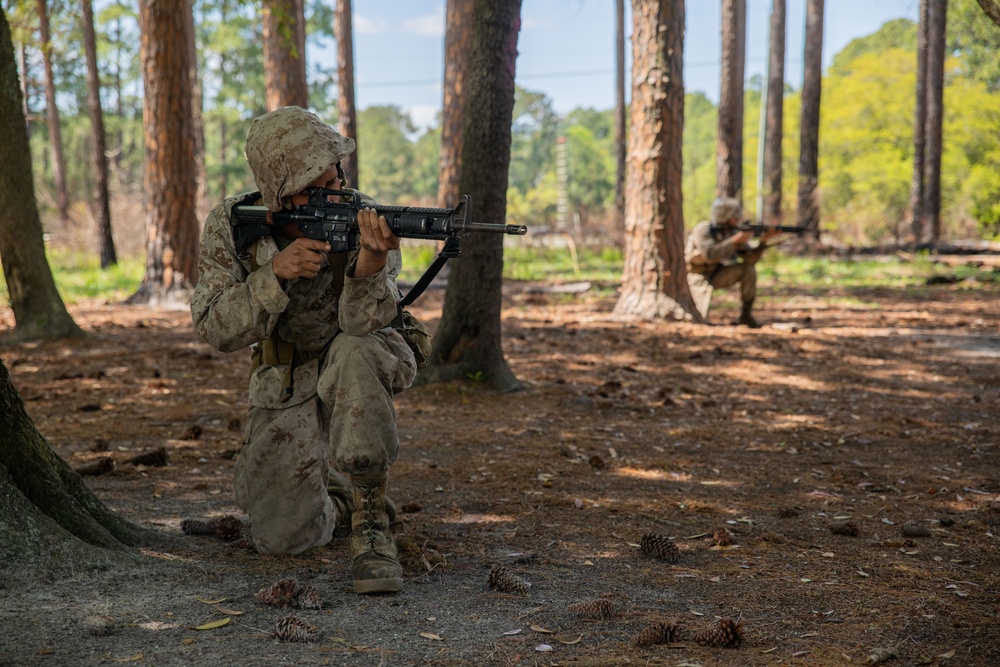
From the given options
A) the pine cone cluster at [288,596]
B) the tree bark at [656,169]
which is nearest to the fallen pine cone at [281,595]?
the pine cone cluster at [288,596]

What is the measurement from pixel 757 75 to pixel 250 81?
75968 millimetres

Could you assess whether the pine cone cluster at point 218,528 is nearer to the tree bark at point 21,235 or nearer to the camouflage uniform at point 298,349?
the camouflage uniform at point 298,349

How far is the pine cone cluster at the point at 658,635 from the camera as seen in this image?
8.68 ft

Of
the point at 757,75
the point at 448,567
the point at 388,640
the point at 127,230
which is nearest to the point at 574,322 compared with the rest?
the point at 448,567

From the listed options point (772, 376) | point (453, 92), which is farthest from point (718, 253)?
point (453, 92)

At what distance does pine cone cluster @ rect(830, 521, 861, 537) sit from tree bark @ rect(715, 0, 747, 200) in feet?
47.9

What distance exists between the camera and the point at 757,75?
10831 cm

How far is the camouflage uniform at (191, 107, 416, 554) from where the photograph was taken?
3.31 metres

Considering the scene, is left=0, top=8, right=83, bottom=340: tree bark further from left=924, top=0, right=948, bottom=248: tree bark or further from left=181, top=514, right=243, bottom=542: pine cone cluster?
left=924, top=0, right=948, bottom=248: tree bark

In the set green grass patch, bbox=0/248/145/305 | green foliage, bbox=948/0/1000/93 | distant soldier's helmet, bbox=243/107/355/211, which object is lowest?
green grass patch, bbox=0/248/145/305

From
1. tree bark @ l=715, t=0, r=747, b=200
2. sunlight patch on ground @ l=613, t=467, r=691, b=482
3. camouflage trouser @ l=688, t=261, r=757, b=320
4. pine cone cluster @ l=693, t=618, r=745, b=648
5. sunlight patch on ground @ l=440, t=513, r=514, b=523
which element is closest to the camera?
pine cone cluster @ l=693, t=618, r=745, b=648

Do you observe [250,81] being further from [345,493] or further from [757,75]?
[757,75]

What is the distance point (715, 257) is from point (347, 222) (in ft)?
27.8

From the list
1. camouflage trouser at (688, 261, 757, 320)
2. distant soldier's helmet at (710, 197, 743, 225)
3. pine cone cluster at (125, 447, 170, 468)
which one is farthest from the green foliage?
pine cone cluster at (125, 447, 170, 468)
